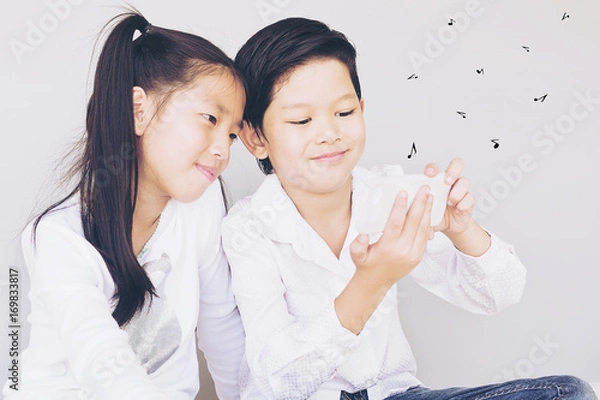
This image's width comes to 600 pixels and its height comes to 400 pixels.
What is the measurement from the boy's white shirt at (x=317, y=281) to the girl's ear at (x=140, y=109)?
22 cm

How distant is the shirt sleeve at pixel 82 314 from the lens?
0.88m

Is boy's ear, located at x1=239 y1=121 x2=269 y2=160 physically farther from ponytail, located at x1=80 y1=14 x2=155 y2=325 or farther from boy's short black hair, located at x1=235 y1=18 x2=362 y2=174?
ponytail, located at x1=80 y1=14 x2=155 y2=325

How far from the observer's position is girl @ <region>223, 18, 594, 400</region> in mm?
1036

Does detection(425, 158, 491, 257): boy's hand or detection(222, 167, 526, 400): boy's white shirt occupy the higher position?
detection(425, 158, 491, 257): boy's hand

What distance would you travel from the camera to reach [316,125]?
1126mm

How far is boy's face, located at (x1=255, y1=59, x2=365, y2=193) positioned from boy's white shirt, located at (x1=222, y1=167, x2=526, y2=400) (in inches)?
3.6

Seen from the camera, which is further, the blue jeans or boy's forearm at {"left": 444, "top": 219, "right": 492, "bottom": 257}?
boy's forearm at {"left": 444, "top": 219, "right": 492, "bottom": 257}

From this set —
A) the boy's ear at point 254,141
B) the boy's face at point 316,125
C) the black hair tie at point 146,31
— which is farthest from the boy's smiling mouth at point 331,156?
the black hair tie at point 146,31

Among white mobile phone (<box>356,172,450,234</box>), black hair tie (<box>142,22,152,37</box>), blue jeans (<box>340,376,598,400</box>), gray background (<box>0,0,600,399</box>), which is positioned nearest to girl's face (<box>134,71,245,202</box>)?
black hair tie (<box>142,22,152,37</box>)

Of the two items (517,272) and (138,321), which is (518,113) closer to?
(517,272)

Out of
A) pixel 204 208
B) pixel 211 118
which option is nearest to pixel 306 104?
pixel 211 118

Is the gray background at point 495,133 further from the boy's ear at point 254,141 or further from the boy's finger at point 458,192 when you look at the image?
the boy's finger at point 458,192

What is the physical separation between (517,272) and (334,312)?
1.15 feet

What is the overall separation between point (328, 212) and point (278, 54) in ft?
0.92
